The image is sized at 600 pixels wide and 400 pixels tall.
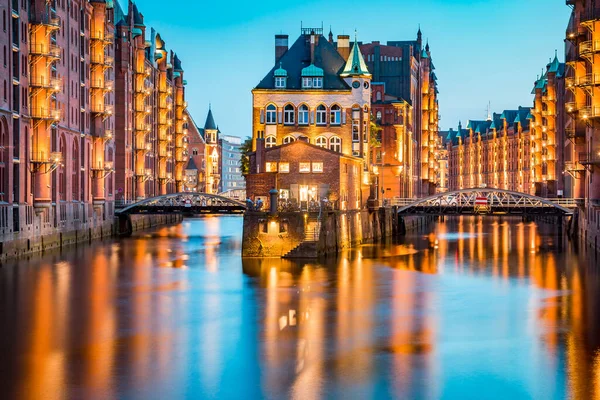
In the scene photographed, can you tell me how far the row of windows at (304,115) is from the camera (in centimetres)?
8338

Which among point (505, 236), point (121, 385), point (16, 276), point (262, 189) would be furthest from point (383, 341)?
point (505, 236)

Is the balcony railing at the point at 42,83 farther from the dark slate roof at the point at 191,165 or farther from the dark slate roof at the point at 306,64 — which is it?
the dark slate roof at the point at 191,165

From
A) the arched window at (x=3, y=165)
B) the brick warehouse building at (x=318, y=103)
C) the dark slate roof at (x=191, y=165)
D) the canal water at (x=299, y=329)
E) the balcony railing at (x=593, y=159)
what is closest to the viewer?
the canal water at (x=299, y=329)

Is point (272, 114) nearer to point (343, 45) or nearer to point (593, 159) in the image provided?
point (343, 45)

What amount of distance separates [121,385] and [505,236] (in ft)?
238

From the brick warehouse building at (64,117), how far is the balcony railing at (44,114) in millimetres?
68

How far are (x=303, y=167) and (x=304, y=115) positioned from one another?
1526cm

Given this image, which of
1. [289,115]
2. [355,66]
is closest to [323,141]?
[289,115]

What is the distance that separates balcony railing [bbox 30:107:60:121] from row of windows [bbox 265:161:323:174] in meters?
15.6

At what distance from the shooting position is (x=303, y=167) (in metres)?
69.0

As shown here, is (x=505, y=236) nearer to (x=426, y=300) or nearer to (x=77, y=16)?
(x=77, y=16)

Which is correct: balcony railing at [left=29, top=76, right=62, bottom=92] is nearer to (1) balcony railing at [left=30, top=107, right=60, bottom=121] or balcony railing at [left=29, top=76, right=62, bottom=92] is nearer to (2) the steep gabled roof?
(1) balcony railing at [left=30, top=107, right=60, bottom=121]

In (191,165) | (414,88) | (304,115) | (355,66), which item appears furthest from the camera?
(191,165)

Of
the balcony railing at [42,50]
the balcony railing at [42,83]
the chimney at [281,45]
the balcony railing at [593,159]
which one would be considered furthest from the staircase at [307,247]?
the chimney at [281,45]
